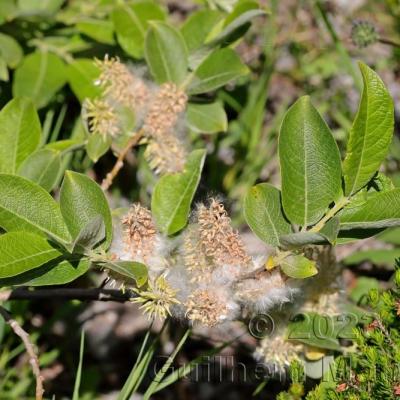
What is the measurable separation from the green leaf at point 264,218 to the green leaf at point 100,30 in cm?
107

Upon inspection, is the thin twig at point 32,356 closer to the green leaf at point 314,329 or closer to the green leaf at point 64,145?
the green leaf at point 64,145

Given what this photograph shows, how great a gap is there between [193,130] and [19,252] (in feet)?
2.85

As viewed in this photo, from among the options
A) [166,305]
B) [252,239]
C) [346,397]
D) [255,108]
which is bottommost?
[252,239]

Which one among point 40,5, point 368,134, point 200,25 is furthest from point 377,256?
point 40,5

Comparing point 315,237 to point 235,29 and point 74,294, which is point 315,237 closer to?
point 74,294

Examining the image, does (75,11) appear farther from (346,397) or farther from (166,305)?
(346,397)

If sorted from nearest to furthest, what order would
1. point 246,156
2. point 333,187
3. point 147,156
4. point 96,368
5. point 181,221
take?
point 333,187 → point 181,221 → point 147,156 → point 96,368 → point 246,156

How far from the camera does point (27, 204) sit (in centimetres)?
161

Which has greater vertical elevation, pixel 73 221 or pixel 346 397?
pixel 73 221

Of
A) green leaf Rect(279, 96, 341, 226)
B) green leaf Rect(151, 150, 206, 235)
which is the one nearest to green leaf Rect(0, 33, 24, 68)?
green leaf Rect(151, 150, 206, 235)

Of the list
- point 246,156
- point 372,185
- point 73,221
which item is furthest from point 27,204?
point 246,156

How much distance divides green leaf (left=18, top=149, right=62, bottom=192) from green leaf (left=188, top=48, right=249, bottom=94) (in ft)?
1.69

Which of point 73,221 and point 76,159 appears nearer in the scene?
point 73,221

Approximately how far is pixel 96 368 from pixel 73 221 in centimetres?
119
